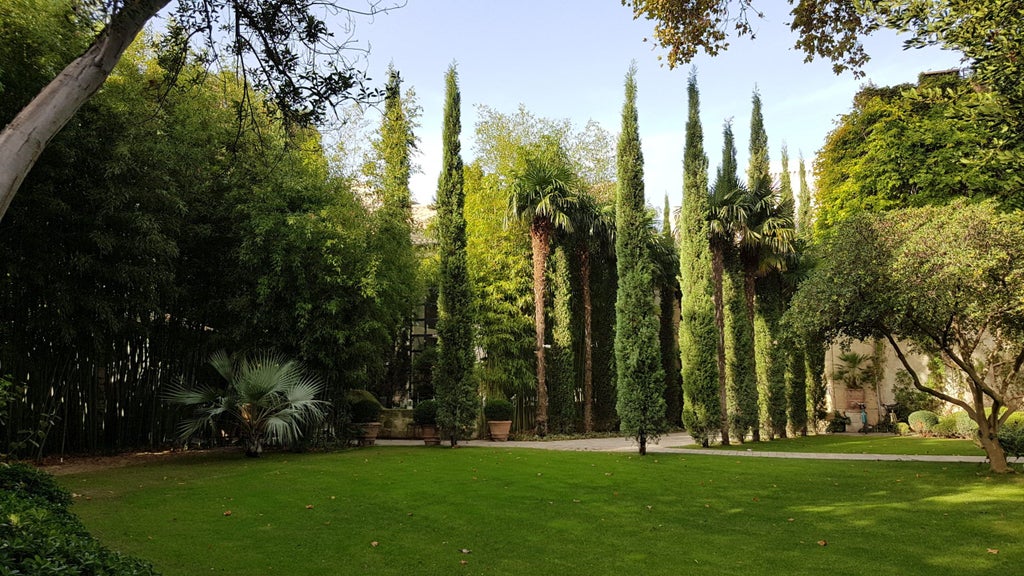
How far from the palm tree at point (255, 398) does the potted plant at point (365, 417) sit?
2883 millimetres

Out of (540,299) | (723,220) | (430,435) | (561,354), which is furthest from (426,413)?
(723,220)

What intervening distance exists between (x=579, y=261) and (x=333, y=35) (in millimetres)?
16353

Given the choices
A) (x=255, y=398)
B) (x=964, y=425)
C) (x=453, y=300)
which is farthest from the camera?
(x=964, y=425)

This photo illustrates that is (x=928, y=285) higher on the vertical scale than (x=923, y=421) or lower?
higher

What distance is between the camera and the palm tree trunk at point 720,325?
15352 millimetres

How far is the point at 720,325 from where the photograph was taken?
630 inches

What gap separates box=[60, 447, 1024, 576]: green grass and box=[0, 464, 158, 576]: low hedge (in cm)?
153

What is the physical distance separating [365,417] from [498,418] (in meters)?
3.94

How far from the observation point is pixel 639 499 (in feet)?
24.3

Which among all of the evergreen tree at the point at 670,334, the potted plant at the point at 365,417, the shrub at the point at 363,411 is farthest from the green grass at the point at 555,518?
the evergreen tree at the point at 670,334

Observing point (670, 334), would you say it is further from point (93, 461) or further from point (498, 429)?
point (93, 461)

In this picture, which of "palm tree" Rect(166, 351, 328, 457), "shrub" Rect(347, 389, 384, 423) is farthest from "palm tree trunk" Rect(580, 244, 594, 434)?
"palm tree" Rect(166, 351, 328, 457)

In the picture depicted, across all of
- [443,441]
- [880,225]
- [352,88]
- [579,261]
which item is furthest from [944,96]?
[579,261]

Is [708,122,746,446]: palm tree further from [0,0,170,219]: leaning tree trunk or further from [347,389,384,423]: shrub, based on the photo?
[0,0,170,219]: leaning tree trunk
